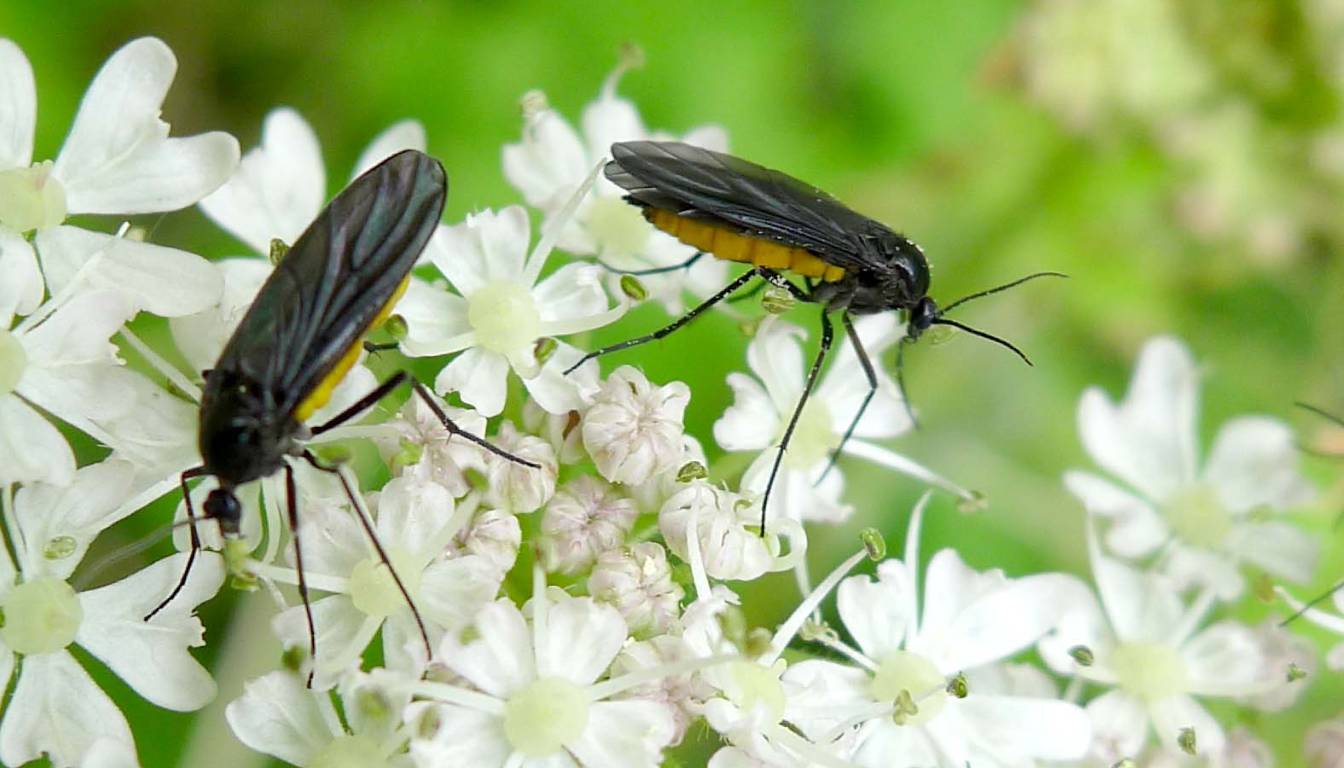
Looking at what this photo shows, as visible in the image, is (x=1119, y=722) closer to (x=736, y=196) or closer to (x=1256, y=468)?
(x=1256, y=468)

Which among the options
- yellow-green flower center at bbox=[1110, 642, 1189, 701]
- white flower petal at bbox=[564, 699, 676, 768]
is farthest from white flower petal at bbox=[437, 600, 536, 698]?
yellow-green flower center at bbox=[1110, 642, 1189, 701]

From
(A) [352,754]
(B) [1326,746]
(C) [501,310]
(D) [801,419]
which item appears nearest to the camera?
(A) [352,754]

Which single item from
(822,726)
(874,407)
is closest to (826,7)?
(874,407)

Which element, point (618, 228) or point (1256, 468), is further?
Answer: point (1256, 468)

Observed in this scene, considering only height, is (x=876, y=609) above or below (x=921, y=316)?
below

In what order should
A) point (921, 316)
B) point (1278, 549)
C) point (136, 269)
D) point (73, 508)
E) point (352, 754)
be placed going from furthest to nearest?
1. point (1278, 549)
2. point (921, 316)
3. point (136, 269)
4. point (73, 508)
5. point (352, 754)

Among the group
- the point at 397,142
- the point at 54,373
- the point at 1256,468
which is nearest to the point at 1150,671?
the point at 1256,468

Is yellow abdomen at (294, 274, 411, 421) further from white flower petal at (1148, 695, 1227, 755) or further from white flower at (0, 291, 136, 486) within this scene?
white flower petal at (1148, 695, 1227, 755)

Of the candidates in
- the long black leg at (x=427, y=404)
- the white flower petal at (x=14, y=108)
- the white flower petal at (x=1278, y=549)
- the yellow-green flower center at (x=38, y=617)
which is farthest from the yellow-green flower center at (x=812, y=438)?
the white flower petal at (x=14, y=108)
